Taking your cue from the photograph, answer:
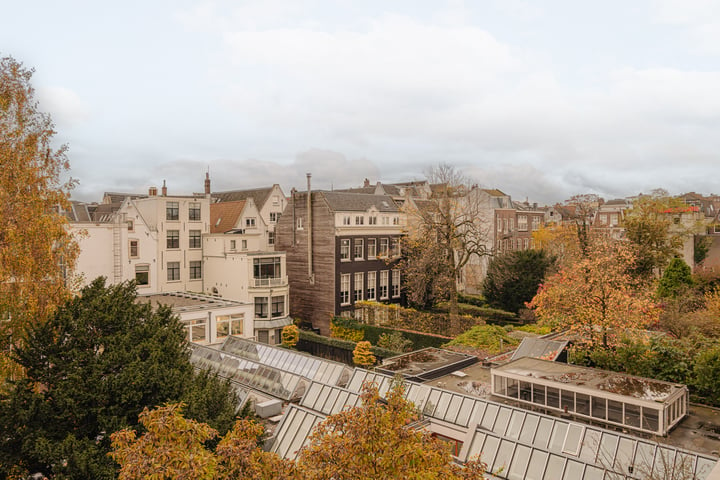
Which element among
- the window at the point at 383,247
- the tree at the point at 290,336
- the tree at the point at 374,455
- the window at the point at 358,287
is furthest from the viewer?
the window at the point at 383,247

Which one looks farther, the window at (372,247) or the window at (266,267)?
the window at (372,247)

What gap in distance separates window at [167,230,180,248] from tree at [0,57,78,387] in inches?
1030

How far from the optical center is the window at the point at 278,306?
122 ft

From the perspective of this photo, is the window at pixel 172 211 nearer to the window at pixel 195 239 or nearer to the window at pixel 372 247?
the window at pixel 195 239

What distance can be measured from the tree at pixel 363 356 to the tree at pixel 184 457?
906 inches

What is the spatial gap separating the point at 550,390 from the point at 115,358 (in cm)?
1367

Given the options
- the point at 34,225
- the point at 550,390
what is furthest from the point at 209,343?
the point at 550,390

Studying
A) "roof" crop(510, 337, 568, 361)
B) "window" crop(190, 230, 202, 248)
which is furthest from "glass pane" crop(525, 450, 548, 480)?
"window" crop(190, 230, 202, 248)

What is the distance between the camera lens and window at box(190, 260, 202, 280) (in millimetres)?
41562

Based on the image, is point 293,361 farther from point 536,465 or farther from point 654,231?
point 654,231

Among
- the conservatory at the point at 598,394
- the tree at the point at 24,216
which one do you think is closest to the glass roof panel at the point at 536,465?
the conservatory at the point at 598,394

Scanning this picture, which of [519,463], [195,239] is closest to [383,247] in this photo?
[195,239]

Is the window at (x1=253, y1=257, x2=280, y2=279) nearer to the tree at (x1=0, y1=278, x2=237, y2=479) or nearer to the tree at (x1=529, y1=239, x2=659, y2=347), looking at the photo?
the tree at (x1=529, y1=239, x2=659, y2=347)

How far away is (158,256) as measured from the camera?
39344mm
